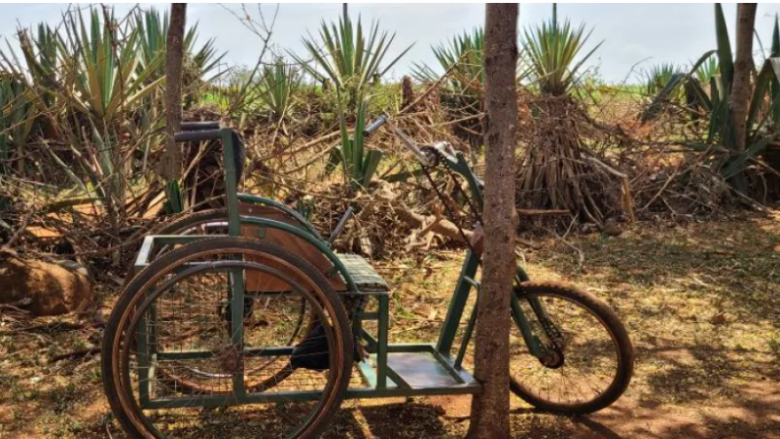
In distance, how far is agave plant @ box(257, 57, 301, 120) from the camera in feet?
18.6

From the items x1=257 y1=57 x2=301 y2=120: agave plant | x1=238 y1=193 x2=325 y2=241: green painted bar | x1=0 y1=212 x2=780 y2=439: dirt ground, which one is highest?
x1=257 y1=57 x2=301 y2=120: agave plant

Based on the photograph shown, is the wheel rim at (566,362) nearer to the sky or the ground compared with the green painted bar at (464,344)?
nearer to the ground

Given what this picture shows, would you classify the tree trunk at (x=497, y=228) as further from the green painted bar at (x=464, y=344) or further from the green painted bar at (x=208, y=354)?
the green painted bar at (x=208, y=354)

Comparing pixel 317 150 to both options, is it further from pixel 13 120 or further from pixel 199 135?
pixel 199 135

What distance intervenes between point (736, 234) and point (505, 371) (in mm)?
4680

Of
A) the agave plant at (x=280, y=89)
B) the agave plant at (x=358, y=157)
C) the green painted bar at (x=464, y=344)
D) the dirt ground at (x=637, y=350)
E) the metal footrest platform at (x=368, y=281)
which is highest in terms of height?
the agave plant at (x=280, y=89)

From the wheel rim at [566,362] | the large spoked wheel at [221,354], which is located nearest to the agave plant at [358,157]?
the wheel rim at [566,362]

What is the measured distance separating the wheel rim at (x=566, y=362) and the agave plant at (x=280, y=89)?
243 centimetres

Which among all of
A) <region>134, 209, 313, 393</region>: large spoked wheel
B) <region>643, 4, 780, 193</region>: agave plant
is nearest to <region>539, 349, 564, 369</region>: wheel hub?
<region>134, 209, 313, 393</region>: large spoked wheel

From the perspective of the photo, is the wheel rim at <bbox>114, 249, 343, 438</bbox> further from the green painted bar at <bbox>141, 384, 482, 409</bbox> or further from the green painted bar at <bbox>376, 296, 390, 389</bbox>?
the green painted bar at <bbox>376, 296, 390, 389</bbox>

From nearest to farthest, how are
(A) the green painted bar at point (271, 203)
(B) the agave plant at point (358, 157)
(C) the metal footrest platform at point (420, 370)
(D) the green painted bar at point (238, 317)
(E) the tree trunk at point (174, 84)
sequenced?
(D) the green painted bar at point (238, 317) → (C) the metal footrest platform at point (420, 370) → (A) the green painted bar at point (271, 203) → (E) the tree trunk at point (174, 84) → (B) the agave plant at point (358, 157)

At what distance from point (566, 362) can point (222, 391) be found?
66.1 inches

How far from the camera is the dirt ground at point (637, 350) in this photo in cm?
322

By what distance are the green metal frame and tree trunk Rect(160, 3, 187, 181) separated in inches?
72.3
